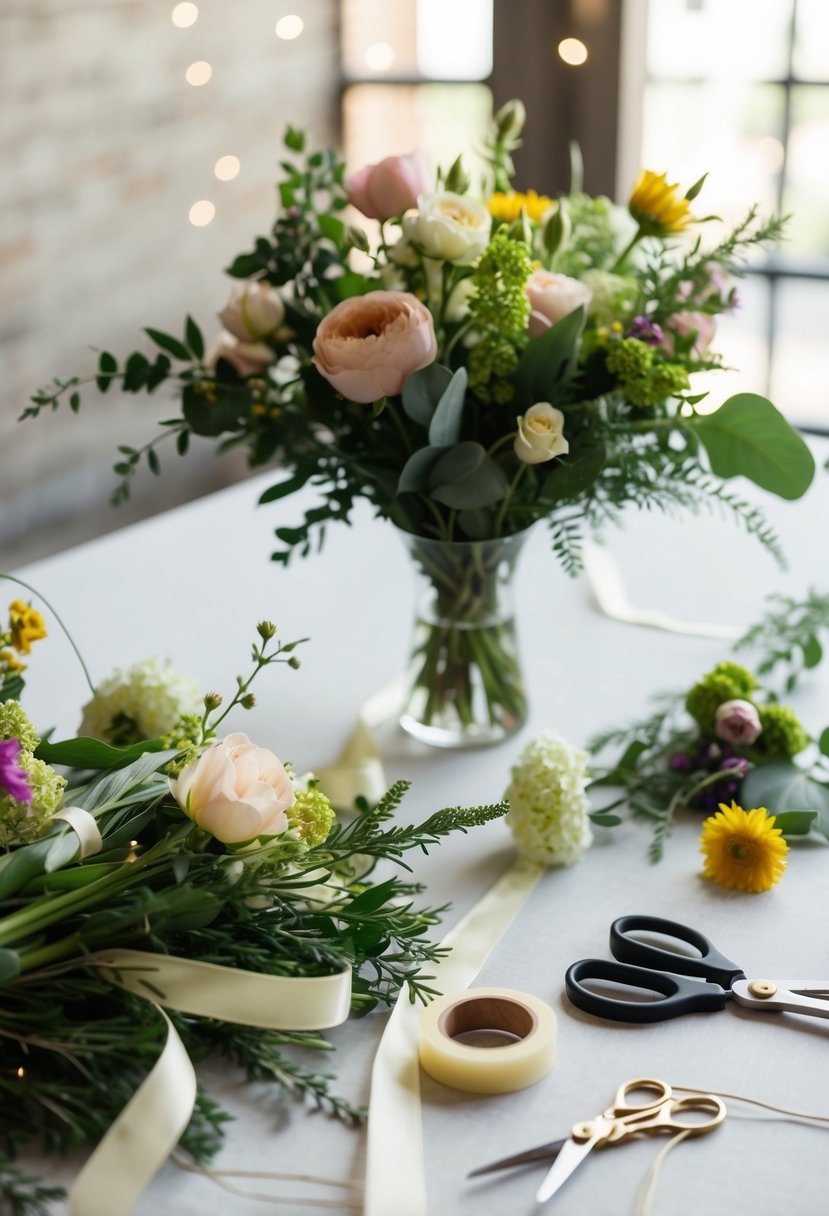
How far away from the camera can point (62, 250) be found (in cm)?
218

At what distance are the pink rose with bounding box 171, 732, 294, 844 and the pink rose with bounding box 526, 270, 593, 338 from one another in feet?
1.38

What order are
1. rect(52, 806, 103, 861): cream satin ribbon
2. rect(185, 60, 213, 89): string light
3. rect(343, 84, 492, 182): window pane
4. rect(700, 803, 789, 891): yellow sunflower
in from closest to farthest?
1. rect(52, 806, 103, 861): cream satin ribbon
2. rect(700, 803, 789, 891): yellow sunflower
3. rect(185, 60, 213, 89): string light
4. rect(343, 84, 492, 182): window pane

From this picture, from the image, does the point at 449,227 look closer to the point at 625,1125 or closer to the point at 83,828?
the point at 83,828

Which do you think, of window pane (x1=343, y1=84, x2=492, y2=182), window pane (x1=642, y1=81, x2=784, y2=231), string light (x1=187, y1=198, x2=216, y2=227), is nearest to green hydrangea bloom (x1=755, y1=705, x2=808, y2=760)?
window pane (x1=642, y1=81, x2=784, y2=231)

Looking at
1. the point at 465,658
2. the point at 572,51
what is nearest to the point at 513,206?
the point at 465,658

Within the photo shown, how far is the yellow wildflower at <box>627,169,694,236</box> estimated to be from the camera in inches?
37.8

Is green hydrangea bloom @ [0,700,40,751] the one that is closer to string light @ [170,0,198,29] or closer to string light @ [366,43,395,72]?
string light @ [170,0,198,29]

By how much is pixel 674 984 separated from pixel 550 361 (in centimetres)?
43

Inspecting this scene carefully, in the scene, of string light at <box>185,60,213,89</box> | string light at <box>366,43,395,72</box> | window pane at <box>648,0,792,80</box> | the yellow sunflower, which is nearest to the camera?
the yellow sunflower

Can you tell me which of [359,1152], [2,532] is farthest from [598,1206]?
[2,532]

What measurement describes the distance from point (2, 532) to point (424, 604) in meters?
1.31

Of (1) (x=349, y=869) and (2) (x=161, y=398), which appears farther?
(2) (x=161, y=398)

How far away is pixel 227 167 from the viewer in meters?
2.50

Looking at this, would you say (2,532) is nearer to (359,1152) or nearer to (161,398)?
(161,398)
